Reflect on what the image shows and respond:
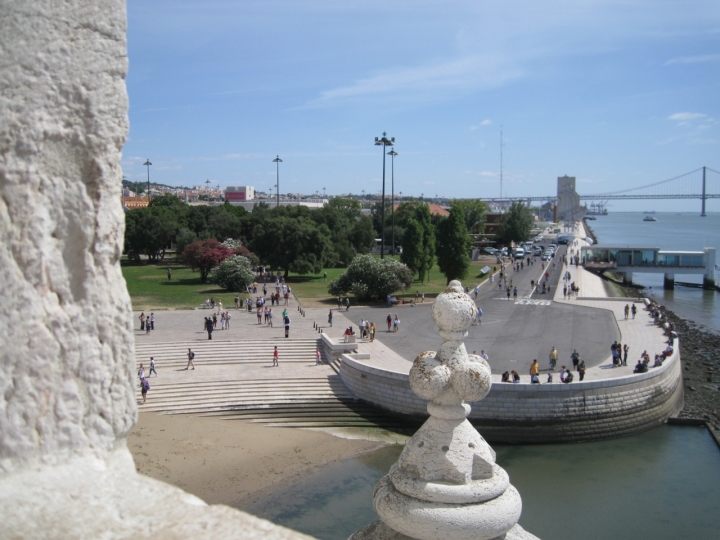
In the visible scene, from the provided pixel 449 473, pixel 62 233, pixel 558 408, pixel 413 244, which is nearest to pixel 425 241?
pixel 413 244

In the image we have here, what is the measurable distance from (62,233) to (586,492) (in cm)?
1642

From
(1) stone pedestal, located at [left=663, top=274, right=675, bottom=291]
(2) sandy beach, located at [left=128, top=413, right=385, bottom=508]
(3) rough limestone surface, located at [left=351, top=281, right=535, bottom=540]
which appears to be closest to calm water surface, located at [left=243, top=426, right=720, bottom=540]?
(2) sandy beach, located at [left=128, top=413, right=385, bottom=508]

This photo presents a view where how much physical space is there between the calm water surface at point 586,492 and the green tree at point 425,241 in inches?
865

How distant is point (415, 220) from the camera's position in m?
40.9

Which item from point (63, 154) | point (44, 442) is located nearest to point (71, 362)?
point (44, 442)

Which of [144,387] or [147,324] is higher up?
[147,324]

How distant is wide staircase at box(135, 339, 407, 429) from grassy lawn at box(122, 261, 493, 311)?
9.57 meters

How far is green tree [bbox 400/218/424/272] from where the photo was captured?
40.0 meters

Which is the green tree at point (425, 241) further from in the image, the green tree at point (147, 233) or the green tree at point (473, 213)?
the green tree at point (473, 213)

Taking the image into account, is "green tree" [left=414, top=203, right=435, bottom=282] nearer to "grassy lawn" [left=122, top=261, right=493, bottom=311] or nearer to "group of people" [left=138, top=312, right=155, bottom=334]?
"grassy lawn" [left=122, top=261, right=493, bottom=311]

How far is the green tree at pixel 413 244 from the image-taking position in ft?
131

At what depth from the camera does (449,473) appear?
3504 mm

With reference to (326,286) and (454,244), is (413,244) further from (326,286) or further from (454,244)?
(326,286)

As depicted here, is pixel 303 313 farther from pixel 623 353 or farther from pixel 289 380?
pixel 623 353
